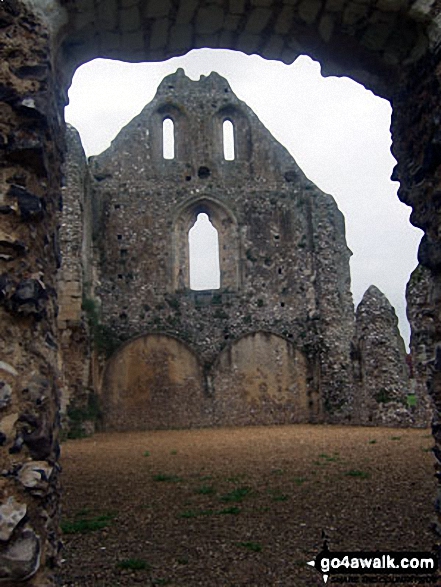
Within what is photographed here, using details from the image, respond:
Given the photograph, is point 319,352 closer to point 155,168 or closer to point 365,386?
point 365,386

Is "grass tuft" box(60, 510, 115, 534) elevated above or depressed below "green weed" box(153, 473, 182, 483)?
below

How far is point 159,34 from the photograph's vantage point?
3.53m

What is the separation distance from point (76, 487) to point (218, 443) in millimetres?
4752

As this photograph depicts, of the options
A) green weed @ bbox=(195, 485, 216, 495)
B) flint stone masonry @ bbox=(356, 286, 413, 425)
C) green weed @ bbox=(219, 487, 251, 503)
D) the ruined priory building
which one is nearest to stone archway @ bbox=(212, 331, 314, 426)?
the ruined priory building

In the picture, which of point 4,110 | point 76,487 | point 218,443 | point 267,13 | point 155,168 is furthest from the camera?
point 155,168

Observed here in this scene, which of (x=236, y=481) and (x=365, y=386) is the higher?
(x=365, y=386)

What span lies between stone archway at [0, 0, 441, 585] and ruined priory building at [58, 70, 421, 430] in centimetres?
1063

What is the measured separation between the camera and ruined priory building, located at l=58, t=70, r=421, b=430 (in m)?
14.7

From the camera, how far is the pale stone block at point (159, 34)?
3446 mm

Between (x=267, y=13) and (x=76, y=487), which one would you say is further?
(x=76, y=487)

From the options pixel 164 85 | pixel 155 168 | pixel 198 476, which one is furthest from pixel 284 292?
pixel 198 476

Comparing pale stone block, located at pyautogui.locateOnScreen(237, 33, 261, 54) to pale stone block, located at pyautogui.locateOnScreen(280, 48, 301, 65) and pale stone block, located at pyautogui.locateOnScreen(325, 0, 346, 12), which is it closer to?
pale stone block, located at pyautogui.locateOnScreen(280, 48, 301, 65)

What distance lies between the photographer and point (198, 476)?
708 cm

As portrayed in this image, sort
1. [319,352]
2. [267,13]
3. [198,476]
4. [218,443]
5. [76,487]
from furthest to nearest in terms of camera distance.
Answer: [319,352] < [218,443] < [198,476] < [76,487] < [267,13]
